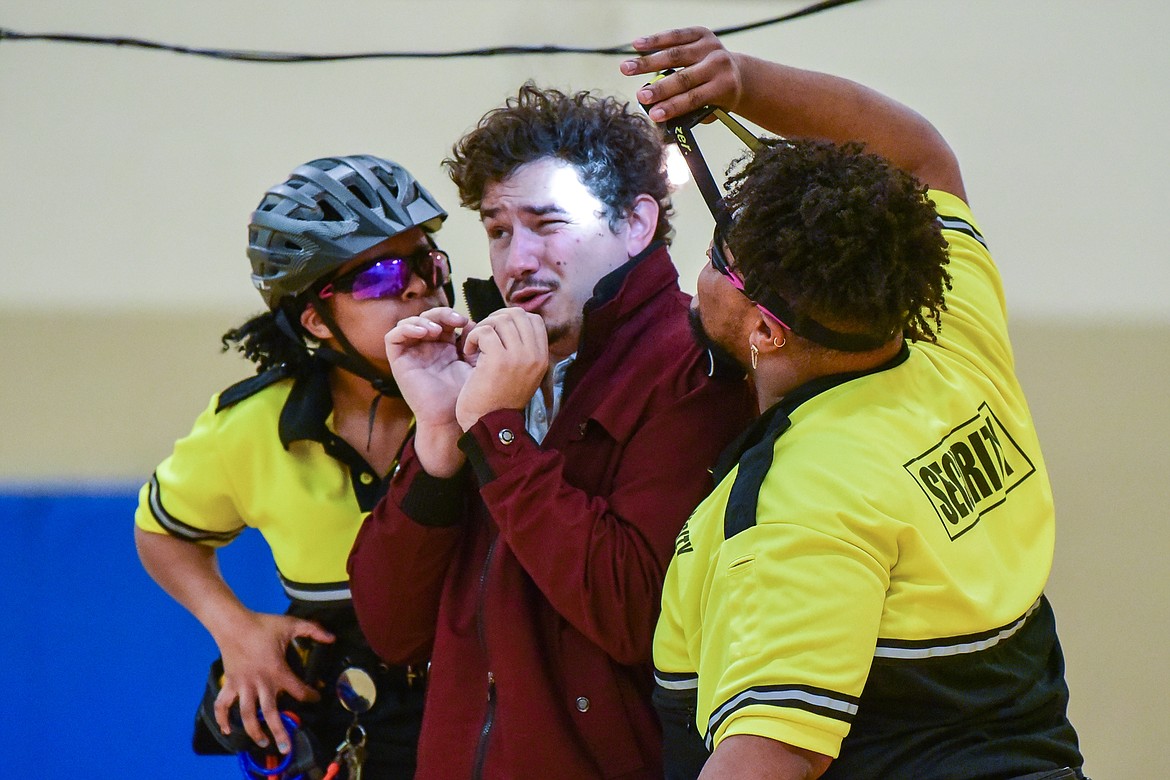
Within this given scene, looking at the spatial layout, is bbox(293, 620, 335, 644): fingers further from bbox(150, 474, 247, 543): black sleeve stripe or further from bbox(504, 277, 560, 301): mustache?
bbox(504, 277, 560, 301): mustache

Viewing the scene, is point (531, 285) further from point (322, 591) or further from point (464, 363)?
point (322, 591)

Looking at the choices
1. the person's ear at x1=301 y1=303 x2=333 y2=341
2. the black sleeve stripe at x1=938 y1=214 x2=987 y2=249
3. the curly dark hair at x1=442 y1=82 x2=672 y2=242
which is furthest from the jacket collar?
the person's ear at x1=301 y1=303 x2=333 y2=341

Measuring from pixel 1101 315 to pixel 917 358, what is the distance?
181cm

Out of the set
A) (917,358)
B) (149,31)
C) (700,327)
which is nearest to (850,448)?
(917,358)

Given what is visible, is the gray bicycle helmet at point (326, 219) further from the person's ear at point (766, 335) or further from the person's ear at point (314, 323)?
the person's ear at point (766, 335)

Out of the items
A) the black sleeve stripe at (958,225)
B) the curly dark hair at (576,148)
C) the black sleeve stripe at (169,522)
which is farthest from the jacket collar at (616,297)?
the black sleeve stripe at (169,522)

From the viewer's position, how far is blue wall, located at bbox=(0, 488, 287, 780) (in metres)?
2.88

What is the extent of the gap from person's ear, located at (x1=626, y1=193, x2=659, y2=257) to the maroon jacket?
0.29 ft

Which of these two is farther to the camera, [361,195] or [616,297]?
[361,195]

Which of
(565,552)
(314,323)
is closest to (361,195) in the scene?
(314,323)

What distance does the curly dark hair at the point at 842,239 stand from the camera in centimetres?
125

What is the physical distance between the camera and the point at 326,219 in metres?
2.01

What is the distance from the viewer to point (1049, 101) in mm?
2955

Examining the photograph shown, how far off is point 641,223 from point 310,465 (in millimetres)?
723
